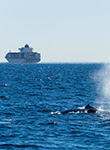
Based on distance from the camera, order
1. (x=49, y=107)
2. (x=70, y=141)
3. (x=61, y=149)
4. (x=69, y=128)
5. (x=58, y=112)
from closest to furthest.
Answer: (x=61, y=149)
(x=70, y=141)
(x=69, y=128)
(x=58, y=112)
(x=49, y=107)

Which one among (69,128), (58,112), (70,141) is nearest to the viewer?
(70,141)

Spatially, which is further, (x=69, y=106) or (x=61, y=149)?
(x=69, y=106)

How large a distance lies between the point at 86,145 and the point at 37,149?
11.4ft

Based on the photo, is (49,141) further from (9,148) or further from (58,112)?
(58,112)

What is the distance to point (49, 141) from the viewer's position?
26.1m

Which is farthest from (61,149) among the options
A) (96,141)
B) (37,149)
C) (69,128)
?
(69,128)

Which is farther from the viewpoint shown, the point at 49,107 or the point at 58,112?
the point at 49,107

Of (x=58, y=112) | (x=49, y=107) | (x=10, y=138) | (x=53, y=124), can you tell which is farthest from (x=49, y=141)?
(x=49, y=107)

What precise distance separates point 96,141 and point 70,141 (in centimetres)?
190

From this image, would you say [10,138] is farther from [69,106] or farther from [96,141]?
[69,106]

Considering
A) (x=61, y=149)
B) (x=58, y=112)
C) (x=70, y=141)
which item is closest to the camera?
(x=61, y=149)

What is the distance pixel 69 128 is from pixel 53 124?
2.09 m

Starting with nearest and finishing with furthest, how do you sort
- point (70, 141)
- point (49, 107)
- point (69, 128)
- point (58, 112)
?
point (70, 141) < point (69, 128) < point (58, 112) < point (49, 107)

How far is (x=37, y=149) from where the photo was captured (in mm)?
24234
